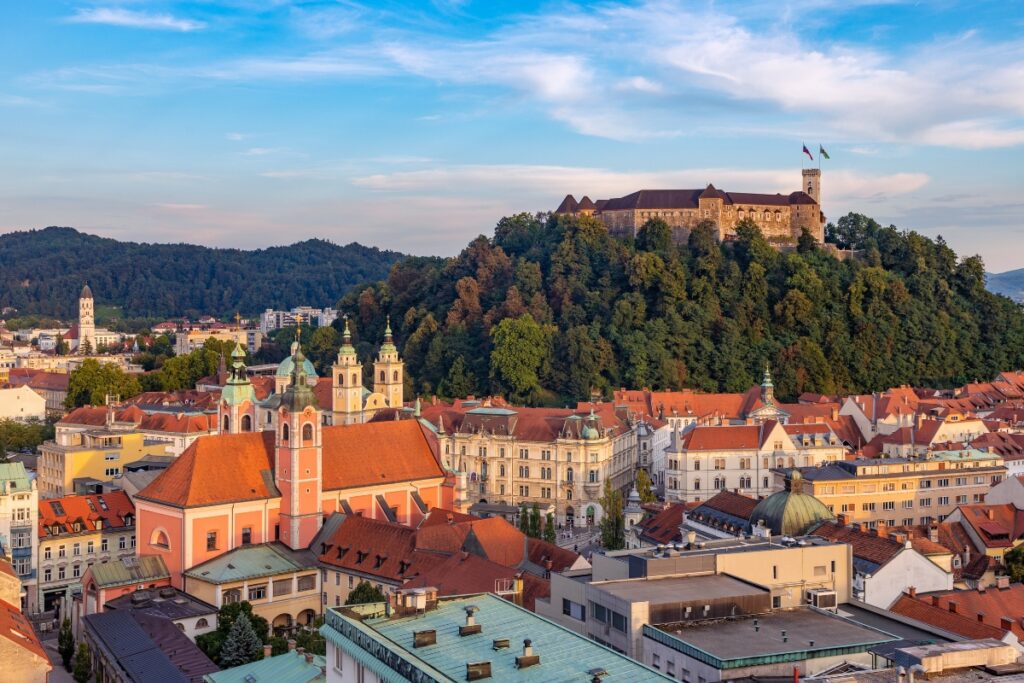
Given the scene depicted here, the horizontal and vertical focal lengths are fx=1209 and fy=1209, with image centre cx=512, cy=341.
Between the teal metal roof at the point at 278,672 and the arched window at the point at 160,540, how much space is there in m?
13.7

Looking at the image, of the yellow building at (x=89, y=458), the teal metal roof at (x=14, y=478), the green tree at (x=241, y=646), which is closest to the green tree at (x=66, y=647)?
the green tree at (x=241, y=646)

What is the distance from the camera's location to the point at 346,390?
71812mm

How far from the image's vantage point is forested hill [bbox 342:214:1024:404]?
314 feet

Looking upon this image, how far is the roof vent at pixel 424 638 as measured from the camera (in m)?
23.3

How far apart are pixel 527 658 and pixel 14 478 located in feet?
116

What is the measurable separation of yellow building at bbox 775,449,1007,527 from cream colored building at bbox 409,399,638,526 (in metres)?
14.8

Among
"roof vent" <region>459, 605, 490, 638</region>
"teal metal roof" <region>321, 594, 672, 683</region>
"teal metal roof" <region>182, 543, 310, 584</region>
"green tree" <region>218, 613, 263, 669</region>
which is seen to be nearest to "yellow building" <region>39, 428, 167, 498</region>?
"teal metal roof" <region>182, 543, 310, 584</region>

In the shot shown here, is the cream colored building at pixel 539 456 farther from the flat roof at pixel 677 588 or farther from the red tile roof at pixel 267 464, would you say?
the flat roof at pixel 677 588

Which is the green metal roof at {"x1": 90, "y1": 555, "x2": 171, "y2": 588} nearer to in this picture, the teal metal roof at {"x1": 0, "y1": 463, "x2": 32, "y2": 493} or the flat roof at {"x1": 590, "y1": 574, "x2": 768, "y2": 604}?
the teal metal roof at {"x1": 0, "y1": 463, "x2": 32, "y2": 493}

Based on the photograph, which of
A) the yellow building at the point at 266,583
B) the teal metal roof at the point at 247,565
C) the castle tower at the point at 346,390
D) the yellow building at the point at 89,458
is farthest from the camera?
the castle tower at the point at 346,390

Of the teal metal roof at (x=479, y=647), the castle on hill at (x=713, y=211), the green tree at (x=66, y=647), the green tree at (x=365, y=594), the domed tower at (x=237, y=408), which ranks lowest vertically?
the green tree at (x=66, y=647)

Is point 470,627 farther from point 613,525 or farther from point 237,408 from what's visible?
point 237,408

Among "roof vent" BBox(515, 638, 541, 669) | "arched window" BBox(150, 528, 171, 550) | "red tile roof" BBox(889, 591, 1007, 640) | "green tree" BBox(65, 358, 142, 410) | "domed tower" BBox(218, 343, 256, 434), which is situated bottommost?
"arched window" BBox(150, 528, 171, 550)

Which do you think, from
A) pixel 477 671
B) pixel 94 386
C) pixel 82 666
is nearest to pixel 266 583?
pixel 82 666
